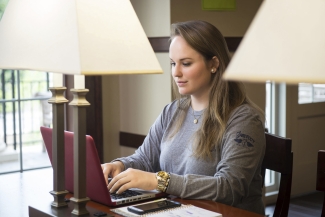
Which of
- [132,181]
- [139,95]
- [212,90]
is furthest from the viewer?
[139,95]

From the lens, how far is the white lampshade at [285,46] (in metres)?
0.61

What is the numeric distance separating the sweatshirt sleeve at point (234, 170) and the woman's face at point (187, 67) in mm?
195

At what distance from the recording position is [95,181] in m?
1.58

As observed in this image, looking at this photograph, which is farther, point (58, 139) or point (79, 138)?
point (58, 139)

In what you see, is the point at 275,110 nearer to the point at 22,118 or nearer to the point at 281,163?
the point at 22,118

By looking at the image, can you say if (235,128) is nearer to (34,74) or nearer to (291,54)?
(291,54)

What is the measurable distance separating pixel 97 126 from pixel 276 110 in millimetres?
1570

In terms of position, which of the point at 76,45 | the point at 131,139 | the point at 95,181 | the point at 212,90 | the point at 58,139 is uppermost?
the point at 76,45

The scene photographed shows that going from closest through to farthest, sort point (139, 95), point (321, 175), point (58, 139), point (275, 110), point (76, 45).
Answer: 1. point (76, 45)
2. point (58, 139)
3. point (321, 175)
4. point (139, 95)
5. point (275, 110)

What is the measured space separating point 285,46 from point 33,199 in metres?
1.26

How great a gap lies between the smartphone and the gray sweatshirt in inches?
4.3

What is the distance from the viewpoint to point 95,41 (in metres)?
1.28

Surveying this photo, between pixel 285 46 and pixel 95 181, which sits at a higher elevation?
pixel 285 46

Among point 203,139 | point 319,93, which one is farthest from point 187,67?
point 319,93
